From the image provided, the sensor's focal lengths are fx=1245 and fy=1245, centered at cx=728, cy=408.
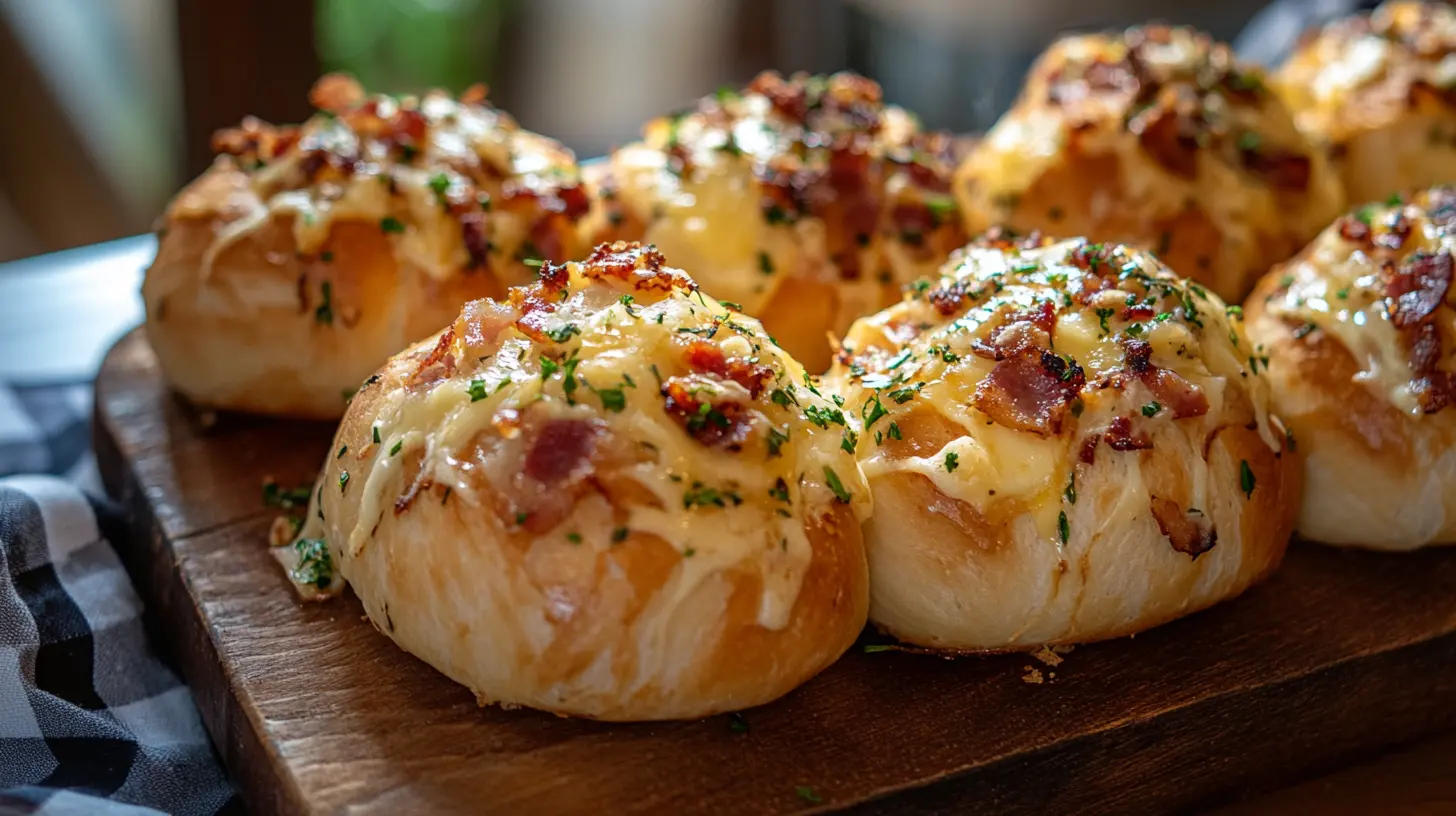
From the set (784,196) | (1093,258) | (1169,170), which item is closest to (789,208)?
(784,196)

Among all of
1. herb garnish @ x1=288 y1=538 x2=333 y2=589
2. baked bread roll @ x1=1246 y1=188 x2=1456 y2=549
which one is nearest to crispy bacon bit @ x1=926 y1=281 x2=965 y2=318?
baked bread roll @ x1=1246 y1=188 x2=1456 y2=549

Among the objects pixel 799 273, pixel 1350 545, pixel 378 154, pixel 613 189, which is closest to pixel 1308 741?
pixel 1350 545

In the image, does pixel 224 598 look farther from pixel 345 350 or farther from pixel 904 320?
pixel 904 320

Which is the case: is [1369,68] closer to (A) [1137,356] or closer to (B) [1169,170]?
(B) [1169,170]

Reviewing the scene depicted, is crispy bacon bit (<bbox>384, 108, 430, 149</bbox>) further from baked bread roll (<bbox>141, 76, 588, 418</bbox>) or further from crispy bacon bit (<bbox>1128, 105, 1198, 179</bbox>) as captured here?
crispy bacon bit (<bbox>1128, 105, 1198, 179</bbox>)

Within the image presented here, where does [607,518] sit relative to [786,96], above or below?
below

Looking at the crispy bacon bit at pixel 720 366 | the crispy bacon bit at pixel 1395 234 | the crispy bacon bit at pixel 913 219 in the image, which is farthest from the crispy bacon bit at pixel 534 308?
the crispy bacon bit at pixel 1395 234
